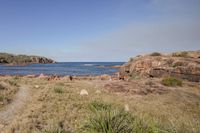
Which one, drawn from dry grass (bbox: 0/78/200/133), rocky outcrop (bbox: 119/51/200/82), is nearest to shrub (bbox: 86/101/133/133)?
dry grass (bbox: 0/78/200/133)

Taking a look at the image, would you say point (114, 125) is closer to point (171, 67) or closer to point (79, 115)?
point (79, 115)

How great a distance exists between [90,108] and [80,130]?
4286mm

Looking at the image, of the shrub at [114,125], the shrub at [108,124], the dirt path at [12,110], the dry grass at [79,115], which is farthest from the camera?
the dirt path at [12,110]

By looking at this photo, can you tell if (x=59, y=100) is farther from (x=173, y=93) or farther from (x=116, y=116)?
(x=173, y=93)

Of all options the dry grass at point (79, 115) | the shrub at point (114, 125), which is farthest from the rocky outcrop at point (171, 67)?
the shrub at point (114, 125)

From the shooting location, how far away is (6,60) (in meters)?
152

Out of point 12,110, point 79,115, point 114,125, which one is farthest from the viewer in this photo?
point 12,110

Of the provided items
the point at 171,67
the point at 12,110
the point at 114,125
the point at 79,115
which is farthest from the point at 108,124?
the point at 171,67

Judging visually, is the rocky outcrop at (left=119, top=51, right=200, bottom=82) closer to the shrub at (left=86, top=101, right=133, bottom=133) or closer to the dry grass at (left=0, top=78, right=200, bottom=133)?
the dry grass at (left=0, top=78, right=200, bottom=133)

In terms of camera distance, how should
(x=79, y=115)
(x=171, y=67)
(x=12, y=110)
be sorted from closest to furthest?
(x=79, y=115) < (x=12, y=110) < (x=171, y=67)

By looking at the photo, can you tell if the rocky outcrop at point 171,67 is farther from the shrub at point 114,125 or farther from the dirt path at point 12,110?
the shrub at point 114,125

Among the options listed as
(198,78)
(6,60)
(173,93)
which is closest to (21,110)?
(173,93)

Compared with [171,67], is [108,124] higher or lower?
lower

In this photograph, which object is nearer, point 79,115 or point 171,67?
point 79,115
